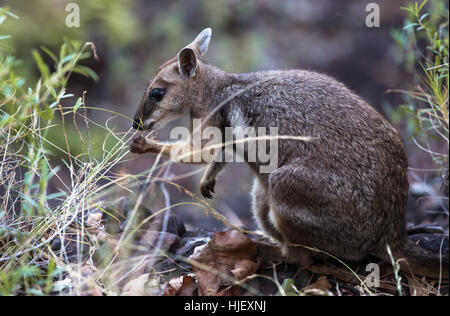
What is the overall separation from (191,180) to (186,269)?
413cm

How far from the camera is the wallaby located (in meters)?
3.75

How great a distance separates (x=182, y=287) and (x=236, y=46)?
6.55 m

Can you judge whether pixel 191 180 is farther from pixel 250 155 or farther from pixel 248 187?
pixel 250 155

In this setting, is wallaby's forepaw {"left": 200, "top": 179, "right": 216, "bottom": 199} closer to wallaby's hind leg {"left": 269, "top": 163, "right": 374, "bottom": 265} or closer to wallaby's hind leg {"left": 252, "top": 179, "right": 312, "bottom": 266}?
wallaby's hind leg {"left": 252, "top": 179, "right": 312, "bottom": 266}

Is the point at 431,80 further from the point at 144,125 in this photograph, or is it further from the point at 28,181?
the point at 28,181

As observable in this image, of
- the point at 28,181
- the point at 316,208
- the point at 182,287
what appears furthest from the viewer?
the point at 316,208

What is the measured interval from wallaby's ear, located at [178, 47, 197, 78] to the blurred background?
3079mm

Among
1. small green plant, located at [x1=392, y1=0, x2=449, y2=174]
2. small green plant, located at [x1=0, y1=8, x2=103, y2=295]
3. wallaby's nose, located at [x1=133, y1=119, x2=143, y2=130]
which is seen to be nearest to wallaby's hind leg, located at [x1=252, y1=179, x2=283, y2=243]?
wallaby's nose, located at [x1=133, y1=119, x2=143, y2=130]

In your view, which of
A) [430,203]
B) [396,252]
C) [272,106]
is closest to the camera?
[396,252]

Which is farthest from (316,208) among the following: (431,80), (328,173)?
(431,80)

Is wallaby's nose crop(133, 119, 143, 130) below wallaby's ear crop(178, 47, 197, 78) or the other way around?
below

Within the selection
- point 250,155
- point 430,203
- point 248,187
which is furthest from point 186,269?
point 248,187

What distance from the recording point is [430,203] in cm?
573

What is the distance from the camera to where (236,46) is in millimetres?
9289
